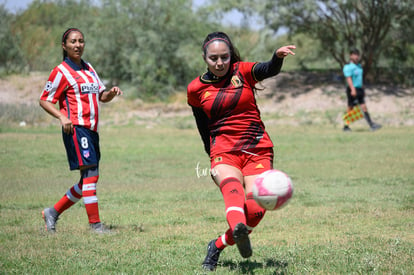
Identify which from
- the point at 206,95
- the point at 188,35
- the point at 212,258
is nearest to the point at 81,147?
the point at 206,95

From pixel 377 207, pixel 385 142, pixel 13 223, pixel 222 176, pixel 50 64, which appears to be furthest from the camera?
pixel 50 64

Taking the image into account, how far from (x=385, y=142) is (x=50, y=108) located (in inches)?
437

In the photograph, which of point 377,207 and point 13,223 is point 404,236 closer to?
point 377,207

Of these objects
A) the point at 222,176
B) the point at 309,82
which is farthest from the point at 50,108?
the point at 309,82

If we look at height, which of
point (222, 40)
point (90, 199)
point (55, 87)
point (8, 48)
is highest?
point (8, 48)

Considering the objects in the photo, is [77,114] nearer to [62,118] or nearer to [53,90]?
[62,118]

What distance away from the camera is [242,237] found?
15.1 feet

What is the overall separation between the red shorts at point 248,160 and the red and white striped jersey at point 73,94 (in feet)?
7.41

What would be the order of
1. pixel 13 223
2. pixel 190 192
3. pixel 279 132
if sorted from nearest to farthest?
pixel 13 223, pixel 190 192, pixel 279 132

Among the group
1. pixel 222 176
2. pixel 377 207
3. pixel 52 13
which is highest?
pixel 52 13

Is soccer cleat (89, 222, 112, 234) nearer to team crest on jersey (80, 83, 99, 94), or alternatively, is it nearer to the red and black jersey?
team crest on jersey (80, 83, 99, 94)

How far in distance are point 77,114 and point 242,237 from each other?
10.6 feet

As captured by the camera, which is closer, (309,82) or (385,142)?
(385,142)

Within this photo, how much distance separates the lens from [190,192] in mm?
10133
